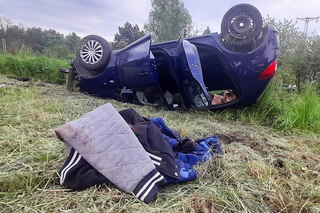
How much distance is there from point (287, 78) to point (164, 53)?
10.9 ft

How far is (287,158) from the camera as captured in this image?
1682 mm

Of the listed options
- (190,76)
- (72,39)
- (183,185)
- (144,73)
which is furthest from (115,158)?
(72,39)

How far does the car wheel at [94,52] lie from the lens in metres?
3.48

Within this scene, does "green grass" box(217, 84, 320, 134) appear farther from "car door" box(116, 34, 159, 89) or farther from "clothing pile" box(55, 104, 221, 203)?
"clothing pile" box(55, 104, 221, 203)

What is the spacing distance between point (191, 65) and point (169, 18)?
18.8 metres

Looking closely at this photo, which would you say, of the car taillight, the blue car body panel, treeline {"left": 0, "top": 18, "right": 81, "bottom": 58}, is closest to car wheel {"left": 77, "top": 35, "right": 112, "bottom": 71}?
the blue car body panel

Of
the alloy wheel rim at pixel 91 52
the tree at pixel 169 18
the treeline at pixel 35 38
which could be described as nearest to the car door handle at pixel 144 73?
the alloy wheel rim at pixel 91 52

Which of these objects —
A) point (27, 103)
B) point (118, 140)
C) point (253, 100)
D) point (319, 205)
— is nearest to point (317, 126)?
point (253, 100)

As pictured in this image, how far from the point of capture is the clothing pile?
1.03 meters

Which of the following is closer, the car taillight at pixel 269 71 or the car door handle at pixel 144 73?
the car taillight at pixel 269 71

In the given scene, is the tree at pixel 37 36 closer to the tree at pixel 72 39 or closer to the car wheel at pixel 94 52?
the tree at pixel 72 39

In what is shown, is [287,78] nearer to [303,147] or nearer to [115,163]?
[303,147]

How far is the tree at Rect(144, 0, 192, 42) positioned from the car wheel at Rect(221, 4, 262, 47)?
664 inches

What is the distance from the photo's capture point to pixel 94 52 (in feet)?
11.6
